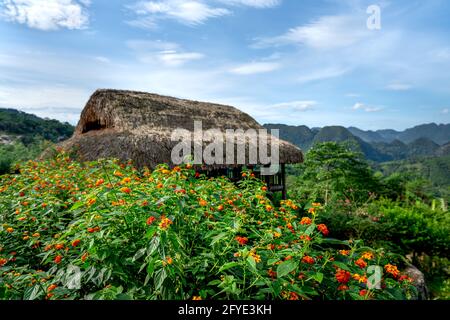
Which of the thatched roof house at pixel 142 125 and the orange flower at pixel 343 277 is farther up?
the thatched roof house at pixel 142 125

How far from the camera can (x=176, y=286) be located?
126 cm

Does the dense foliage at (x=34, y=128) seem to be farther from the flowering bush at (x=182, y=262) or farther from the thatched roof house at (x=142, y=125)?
the flowering bush at (x=182, y=262)

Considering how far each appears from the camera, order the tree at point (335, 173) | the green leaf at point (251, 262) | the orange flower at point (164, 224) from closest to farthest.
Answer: the green leaf at point (251, 262), the orange flower at point (164, 224), the tree at point (335, 173)

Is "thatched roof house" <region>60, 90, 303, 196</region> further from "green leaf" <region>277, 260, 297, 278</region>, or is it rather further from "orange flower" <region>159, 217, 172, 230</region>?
"green leaf" <region>277, 260, 297, 278</region>

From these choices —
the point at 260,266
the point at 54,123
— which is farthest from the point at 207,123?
the point at 54,123

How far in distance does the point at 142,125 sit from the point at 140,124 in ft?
0.22

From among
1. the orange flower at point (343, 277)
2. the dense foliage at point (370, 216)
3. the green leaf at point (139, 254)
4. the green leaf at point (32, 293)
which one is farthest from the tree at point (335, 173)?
the green leaf at point (32, 293)

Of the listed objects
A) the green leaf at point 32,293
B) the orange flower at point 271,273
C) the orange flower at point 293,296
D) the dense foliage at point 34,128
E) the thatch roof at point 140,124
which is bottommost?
the green leaf at point 32,293

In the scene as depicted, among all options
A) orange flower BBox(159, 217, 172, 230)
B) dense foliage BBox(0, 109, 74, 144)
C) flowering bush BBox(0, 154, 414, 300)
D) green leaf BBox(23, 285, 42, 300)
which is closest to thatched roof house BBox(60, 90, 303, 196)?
flowering bush BBox(0, 154, 414, 300)

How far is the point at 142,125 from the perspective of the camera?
742cm

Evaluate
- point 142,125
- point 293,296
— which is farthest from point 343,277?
point 142,125

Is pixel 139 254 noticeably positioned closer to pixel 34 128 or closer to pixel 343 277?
pixel 343 277

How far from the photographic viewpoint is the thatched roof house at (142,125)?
21.6ft
